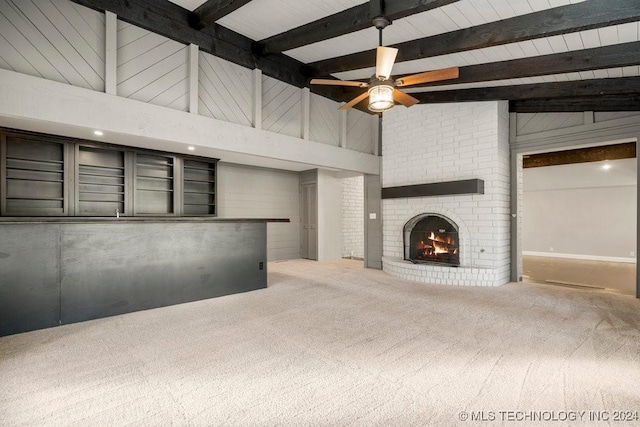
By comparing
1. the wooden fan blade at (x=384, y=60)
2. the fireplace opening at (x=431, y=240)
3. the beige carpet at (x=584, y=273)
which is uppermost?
the wooden fan blade at (x=384, y=60)

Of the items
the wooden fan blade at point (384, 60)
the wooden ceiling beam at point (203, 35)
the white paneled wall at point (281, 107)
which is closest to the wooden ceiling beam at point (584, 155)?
the white paneled wall at point (281, 107)

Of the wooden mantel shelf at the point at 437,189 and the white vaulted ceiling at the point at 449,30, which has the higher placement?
the white vaulted ceiling at the point at 449,30

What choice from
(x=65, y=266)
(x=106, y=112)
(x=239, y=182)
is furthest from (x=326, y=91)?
(x=65, y=266)

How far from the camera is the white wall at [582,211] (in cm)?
843

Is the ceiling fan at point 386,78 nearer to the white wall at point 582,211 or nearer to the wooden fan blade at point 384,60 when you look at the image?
the wooden fan blade at point 384,60

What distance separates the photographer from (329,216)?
27.4 feet

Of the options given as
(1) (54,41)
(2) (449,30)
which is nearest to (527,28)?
(2) (449,30)

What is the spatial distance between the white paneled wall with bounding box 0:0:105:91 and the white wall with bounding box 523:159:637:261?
11.0 meters

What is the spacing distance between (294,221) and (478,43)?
5.85 meters

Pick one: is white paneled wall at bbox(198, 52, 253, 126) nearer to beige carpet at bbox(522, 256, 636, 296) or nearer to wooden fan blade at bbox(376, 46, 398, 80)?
wooden fan blade at bbox(376, 46, 398, 80)

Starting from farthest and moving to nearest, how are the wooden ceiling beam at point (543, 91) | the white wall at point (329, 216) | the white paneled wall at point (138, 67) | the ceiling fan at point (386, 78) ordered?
the white wall at point (329, 216)
the wooden ceiling beam at point (543, 91)
the white paneled wall at point (138, 67)
the ceiling fan at point (386, 78)

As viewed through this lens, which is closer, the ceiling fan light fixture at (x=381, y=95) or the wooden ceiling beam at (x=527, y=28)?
the wooden ceiling beam at (x=527, y=28)

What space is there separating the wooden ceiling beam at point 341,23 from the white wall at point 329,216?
3706 mm

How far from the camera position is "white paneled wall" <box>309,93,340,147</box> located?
20.1 ft
